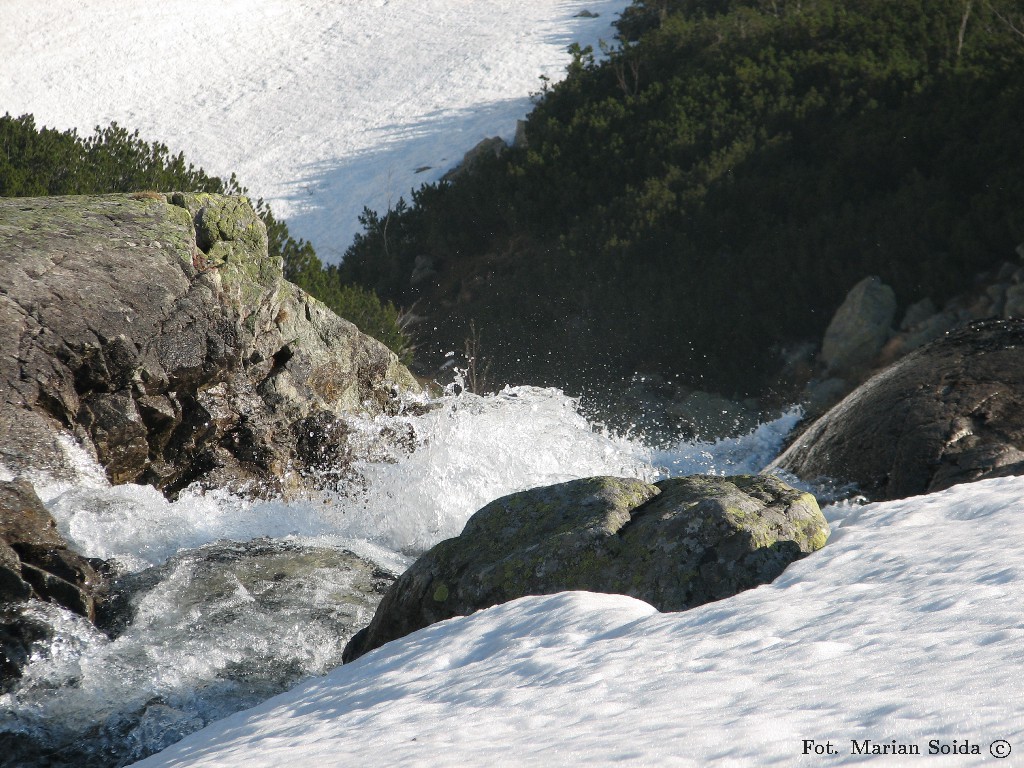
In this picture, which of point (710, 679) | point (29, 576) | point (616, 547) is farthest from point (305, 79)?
point (710, 679)

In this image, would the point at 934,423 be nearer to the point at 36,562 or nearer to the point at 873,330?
the point at 36,562

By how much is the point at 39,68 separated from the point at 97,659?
98.7ft

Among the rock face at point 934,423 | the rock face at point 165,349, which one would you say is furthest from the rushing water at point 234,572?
the rock face at point 934,423

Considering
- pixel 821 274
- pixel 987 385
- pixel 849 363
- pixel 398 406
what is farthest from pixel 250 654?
pixel 821 274

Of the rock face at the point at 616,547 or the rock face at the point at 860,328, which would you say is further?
the rock face at the point at 860,328

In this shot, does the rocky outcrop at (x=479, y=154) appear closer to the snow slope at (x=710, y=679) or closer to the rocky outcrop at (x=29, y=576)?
the rocky outcrop at (x=29, y=576)

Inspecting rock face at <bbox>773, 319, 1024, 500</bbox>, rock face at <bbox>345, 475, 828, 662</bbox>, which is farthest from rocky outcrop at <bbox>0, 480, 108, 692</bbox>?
rock face at <bbox>773, 319, 1024, 500</bbox>

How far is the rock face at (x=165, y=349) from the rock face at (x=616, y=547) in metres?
3.30

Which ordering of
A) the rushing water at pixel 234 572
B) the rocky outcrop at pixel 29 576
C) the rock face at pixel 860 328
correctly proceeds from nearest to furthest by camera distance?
1. the rushing water at pixel 234 572
2. the rocky outcrop at pixel 29 576
3. the rock face at pixel 860 328

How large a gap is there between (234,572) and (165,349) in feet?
8.02

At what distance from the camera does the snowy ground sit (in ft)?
79.7

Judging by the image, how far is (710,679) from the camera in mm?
2934

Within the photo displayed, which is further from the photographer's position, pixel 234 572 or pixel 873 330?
pixel 873 330

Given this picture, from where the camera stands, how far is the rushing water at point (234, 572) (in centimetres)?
421
